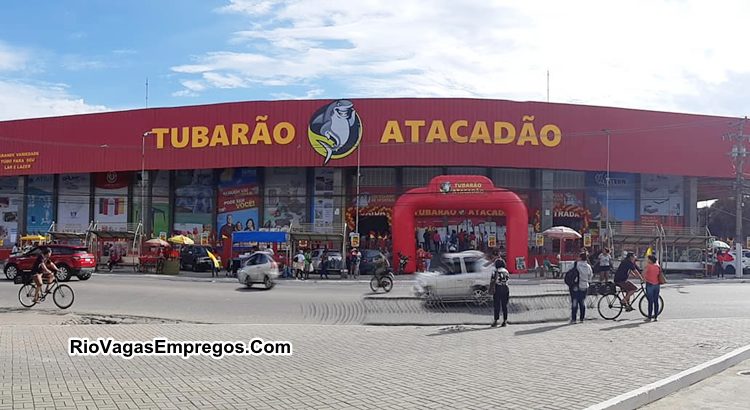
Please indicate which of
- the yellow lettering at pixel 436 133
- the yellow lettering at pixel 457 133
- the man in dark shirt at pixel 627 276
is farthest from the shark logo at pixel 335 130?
the man in dark shirt at pixel 627 276

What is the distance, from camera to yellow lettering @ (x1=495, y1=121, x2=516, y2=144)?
43.1m

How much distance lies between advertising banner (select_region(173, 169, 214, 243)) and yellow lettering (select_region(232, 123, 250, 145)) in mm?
4805

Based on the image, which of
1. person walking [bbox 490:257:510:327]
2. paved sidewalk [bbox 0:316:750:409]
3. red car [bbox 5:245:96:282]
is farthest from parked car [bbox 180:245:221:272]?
person walking [bbox 490:257:510:327]

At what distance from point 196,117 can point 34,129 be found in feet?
43.7

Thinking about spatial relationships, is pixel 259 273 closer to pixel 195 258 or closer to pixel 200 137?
pixel 195 258

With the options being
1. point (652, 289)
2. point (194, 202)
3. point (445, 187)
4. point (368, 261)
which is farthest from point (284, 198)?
point (652, 289)

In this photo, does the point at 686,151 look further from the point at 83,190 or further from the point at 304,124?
the point at 83,190

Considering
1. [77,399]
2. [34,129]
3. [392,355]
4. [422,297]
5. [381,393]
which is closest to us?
[77,399]

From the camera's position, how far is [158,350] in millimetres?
11695

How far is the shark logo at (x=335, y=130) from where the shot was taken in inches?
1724

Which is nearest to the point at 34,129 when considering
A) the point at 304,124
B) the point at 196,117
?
the point at 196,117

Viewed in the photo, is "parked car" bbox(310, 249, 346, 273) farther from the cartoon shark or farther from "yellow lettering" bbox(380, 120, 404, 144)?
"yellow lettering" bbox(380, 120, 404, 144)

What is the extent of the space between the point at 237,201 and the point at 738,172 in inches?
1248

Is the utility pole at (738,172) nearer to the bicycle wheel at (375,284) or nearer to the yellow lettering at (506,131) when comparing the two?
the yellow lettering at (506,131)
